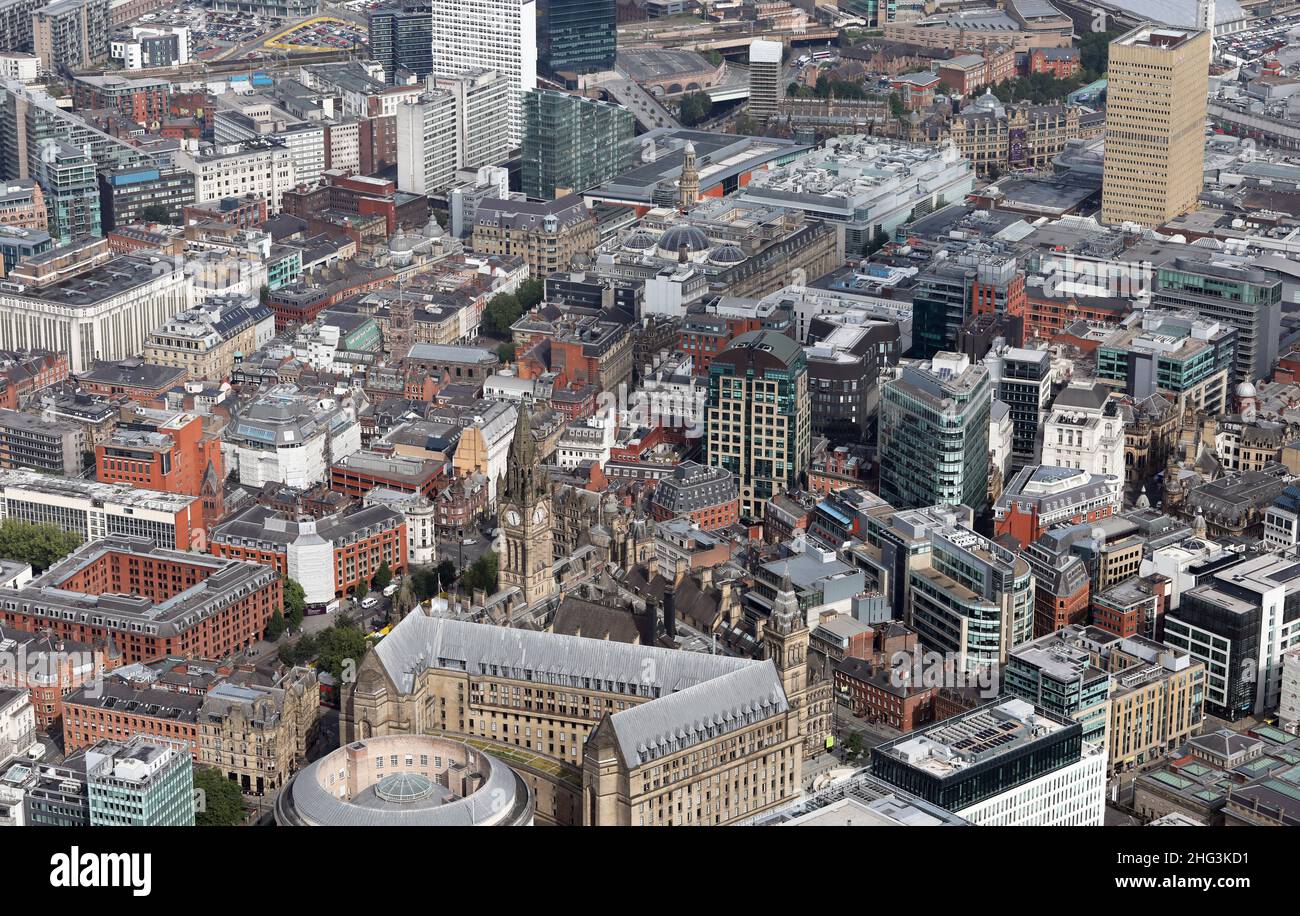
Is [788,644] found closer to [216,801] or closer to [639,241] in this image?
[216,801]

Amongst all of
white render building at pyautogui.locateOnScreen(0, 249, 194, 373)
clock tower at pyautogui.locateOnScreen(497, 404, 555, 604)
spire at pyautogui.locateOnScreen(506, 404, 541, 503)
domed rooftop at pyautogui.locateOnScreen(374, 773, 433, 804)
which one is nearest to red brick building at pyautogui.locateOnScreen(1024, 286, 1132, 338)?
spire at pyautogui.locateOnScreen(506, 404, 541, 503)

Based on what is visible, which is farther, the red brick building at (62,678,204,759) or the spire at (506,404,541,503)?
the spire at (506,404,541,503)

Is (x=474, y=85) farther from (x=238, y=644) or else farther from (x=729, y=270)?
A: (x=238, y=644)

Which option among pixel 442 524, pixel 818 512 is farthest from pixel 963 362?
pixel 442 524

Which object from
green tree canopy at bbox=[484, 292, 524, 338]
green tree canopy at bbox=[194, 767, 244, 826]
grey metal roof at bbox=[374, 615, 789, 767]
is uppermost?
green tree canopy at bbox=[484, 292, 524, 338]

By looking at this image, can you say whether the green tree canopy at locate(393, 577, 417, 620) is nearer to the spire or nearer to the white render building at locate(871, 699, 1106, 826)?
the spire

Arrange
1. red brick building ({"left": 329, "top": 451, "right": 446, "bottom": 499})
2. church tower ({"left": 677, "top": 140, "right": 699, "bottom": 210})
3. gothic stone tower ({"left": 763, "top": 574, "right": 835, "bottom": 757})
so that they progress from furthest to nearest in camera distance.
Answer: church tower ({"left": 677, "top": 140, "right": 699, "bottom": 210})
red brick building ({"left": 329, "top": 451, "right": 446, "bottom": 499})
gothic stone tower ({"left": 763, "top": 574, "right": 835, "bottom": 757})
